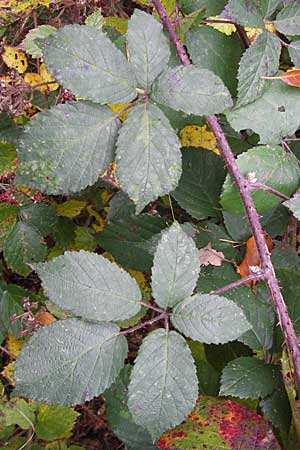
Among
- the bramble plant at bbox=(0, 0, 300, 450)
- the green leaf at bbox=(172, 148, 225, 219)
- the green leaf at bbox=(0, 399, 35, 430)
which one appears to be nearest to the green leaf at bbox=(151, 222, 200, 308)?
the bramble plant at bbox=(0, 0, 300, 450)

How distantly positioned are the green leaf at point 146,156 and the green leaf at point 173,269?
0.26 ft

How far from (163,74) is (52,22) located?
810 mm

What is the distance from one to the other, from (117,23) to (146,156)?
24.7 inches

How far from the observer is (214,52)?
1.26 metres

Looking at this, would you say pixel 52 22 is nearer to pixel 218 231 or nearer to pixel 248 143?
pixel 248 143

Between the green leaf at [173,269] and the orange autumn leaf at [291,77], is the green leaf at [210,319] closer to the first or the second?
the green leaf at [173,269]

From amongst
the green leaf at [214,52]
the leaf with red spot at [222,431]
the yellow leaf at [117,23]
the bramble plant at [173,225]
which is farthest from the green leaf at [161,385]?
the yellow leaf at [117,23]

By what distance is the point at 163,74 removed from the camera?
101 cm

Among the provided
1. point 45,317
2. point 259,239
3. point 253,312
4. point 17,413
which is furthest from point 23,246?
point 259,239

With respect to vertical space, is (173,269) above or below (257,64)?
below

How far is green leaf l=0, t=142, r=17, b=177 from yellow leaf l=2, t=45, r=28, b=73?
319 mm

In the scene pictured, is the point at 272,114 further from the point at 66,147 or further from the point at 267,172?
the point at 66,147

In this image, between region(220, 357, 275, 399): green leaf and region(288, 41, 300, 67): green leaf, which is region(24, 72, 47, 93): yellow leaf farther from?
region(220, 357, 275, 399): green leaf

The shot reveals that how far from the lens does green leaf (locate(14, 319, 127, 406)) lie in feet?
3.19
